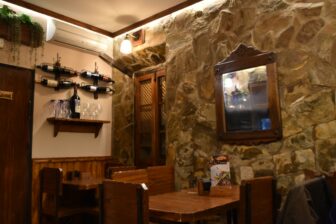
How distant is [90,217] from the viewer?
3756 mm

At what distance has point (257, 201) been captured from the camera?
6.23 feet

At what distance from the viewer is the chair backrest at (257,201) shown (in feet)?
5.79

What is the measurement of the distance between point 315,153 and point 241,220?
41.9 inches

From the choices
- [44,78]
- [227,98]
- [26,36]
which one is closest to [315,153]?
[227,98]

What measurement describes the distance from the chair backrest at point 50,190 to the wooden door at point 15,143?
190 mm

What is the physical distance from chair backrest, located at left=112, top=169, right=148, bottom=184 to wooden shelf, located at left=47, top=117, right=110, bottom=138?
5.10ft

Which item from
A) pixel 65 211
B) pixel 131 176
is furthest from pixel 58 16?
pixel 131 176

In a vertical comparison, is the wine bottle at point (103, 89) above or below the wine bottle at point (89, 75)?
below

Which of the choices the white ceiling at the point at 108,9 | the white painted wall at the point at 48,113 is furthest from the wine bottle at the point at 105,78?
the white ceiling at the point at 108,9

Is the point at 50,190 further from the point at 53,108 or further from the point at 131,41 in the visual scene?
the point at 131,41

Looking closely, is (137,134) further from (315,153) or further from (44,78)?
(315,153)

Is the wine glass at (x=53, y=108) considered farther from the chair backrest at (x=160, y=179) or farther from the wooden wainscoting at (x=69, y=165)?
the chair backrest at (x=160, y=179)

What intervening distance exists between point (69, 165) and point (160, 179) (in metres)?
1.56

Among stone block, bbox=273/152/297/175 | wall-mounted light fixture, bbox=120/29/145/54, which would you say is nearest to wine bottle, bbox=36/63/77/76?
wall-mounted light fixture, bbox=120/29/145/54
